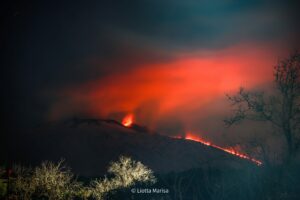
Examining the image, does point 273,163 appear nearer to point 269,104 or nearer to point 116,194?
point 269,104

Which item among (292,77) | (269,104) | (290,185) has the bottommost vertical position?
(290,185)

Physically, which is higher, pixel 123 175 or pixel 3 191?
pixel 123 175

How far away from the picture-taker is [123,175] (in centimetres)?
10394

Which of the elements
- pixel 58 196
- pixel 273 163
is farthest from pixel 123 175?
pixel 273 163

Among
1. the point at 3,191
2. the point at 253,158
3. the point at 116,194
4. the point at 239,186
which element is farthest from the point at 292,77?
the point at 116,194

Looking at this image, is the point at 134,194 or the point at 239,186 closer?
the point at 239,186

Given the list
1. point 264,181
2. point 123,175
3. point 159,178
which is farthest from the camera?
point 159,178

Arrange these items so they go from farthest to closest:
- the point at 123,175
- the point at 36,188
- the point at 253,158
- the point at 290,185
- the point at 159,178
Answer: the point at 159,178 → the point at 123,175 → the point at 36,188 → the point at 290,185 → the point at 253,158

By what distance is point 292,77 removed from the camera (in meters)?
30.7

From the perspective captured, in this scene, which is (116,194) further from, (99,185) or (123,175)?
(123,175)

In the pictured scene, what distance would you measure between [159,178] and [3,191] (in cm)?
8987

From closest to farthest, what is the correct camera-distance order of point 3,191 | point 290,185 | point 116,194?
point 290,185 → point 3,191 → point 116,194

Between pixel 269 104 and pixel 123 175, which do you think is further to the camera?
pixel 123 175

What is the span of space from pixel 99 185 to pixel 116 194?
5533 millimetres
